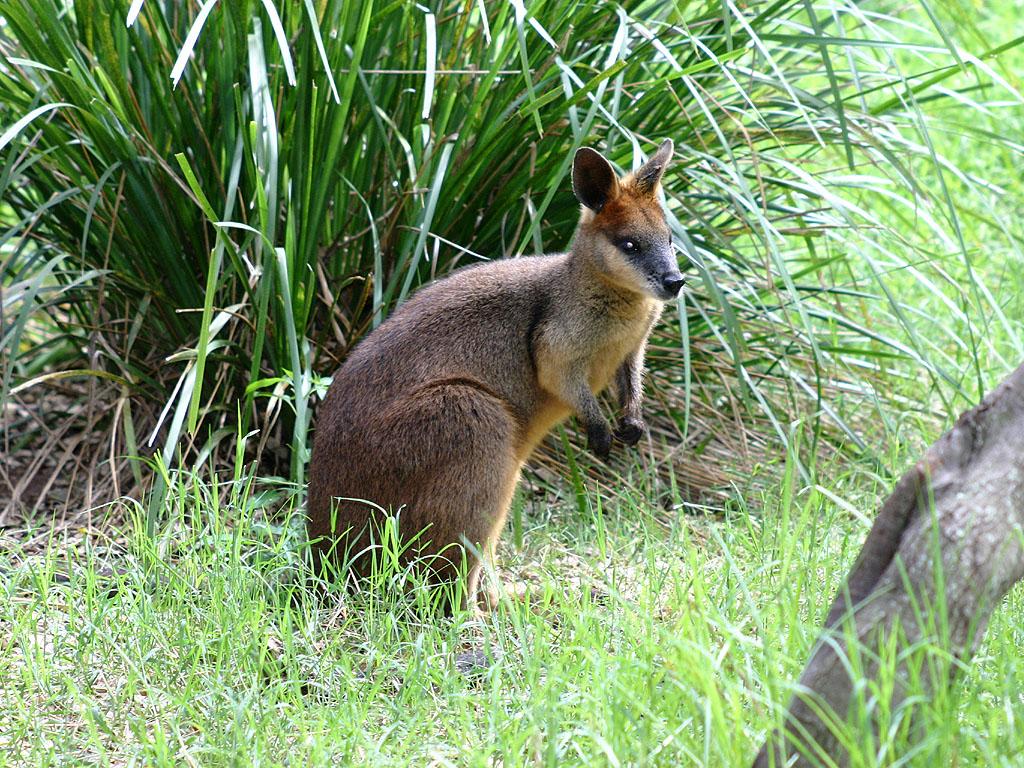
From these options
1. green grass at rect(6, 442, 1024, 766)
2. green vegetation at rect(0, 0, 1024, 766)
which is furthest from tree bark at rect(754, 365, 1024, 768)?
green vegetation at rect(0, 0, 1024, 766)

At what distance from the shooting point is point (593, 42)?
14.4 feet

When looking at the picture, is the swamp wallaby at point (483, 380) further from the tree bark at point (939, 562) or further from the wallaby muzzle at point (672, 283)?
the tree bark at point (939, 562)

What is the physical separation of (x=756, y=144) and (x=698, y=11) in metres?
0.62

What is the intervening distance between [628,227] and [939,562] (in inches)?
72.3

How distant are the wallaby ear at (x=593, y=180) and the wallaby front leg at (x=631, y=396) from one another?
0.52 m

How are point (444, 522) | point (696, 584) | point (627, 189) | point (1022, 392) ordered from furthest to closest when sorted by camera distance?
point (627, 189) → point (444, 522) → point (696, 584) → point (1022, 392)

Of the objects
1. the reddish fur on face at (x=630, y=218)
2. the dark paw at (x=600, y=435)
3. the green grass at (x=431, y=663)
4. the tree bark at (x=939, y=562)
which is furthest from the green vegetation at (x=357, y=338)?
the tree bark at (x=939, y=562)

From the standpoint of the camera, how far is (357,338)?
4.38m

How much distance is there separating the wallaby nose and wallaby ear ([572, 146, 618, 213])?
0.34m

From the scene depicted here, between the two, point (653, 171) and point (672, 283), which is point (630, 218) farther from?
point (672, 283)

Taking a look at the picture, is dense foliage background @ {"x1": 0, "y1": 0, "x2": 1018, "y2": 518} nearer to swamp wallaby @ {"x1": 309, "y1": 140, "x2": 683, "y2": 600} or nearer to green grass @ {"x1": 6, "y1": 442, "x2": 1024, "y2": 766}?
swamp wallaby @ {"x1": 309, "y1": 140, "x2": 683, "y2": 600}

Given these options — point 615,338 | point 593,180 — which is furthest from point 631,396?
point 593,180

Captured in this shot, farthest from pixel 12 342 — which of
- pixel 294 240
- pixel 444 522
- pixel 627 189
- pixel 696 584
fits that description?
pixel 696 584

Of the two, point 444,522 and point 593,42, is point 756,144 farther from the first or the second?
point 444,522
